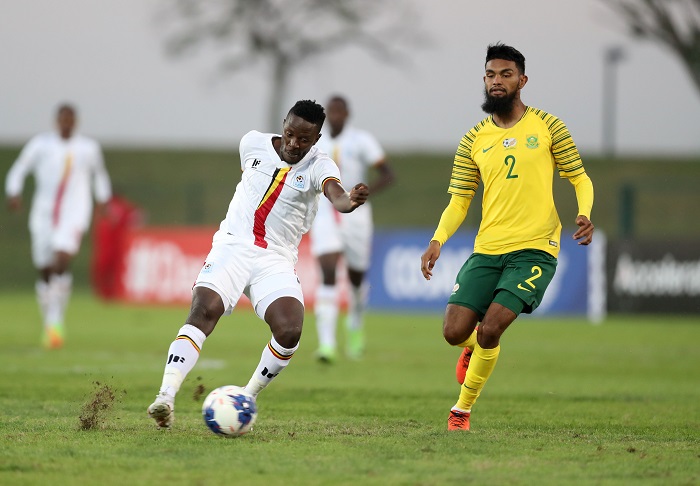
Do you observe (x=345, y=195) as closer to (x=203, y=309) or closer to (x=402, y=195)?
(x=203, y=309)

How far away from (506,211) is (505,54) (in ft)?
3.39

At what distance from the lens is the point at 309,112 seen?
7969mm

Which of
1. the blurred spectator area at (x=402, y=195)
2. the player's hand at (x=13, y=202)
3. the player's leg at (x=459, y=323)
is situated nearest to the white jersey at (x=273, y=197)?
the player's leg at (x=459, y=323)

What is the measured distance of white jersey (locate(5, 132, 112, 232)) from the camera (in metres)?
16.1

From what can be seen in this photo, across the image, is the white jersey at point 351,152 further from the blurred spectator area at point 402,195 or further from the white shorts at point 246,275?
the blurred spectator area at point 402,195

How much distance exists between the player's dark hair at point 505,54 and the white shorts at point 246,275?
6.38 feet

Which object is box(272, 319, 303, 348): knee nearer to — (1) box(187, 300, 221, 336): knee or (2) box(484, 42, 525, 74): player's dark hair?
(1) box(187, 300, 221, 336): knee

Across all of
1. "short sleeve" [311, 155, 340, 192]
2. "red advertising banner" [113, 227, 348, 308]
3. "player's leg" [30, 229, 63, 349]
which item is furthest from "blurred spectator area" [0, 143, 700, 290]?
"short sleeve" [311, 155, 340, 192]

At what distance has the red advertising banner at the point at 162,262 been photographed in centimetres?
2466

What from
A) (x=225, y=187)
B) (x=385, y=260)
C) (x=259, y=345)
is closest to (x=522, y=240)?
(x=259, y=345)

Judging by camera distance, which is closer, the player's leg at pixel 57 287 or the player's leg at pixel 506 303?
the player's leg at pixel 506 303

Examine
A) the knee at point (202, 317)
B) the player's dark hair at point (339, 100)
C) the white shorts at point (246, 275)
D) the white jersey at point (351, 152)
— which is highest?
the player's dark hair at point (339, 100)

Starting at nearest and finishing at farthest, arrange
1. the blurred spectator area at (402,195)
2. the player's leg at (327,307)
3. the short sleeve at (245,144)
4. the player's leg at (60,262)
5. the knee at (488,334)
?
the knee at (488,334) < the short sleeve at (245,144) < the player's leg at (327,307) < the player's leg at (60,262) < the blurred spectator area at (402,195)

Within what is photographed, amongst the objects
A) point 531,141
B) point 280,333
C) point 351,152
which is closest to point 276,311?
point 280,333
